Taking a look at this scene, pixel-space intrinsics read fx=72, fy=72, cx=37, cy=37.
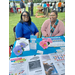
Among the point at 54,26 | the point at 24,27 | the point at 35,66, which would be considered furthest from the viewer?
the point at 54,26

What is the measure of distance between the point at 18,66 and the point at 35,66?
0.20 metres

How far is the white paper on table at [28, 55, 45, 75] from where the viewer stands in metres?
0.77

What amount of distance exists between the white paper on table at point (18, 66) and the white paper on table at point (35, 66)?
0.05 metres

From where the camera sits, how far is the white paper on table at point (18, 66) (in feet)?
2.55

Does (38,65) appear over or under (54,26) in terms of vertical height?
under

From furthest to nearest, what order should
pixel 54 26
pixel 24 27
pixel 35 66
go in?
pixel 54 26 < pixel 24 27 < pixel 35 66

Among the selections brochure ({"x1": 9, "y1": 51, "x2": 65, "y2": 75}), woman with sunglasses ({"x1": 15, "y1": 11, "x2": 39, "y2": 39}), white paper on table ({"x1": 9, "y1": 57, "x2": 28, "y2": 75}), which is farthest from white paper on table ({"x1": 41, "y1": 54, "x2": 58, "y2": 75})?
woman with sunglasses ({"x1": 15, "y1": 11, "x2": 39, "y2": 39})

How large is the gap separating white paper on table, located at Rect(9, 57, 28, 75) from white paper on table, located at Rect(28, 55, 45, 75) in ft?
0.16

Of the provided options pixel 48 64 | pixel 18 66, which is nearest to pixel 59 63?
pixel 48 64

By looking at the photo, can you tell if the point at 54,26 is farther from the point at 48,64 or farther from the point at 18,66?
the point at 18,66

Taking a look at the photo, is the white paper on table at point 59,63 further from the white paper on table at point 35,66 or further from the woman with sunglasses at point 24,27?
the woman with sunglasses at point 24,27

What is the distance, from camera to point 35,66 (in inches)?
33.1

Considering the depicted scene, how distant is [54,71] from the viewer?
2.57 feet
